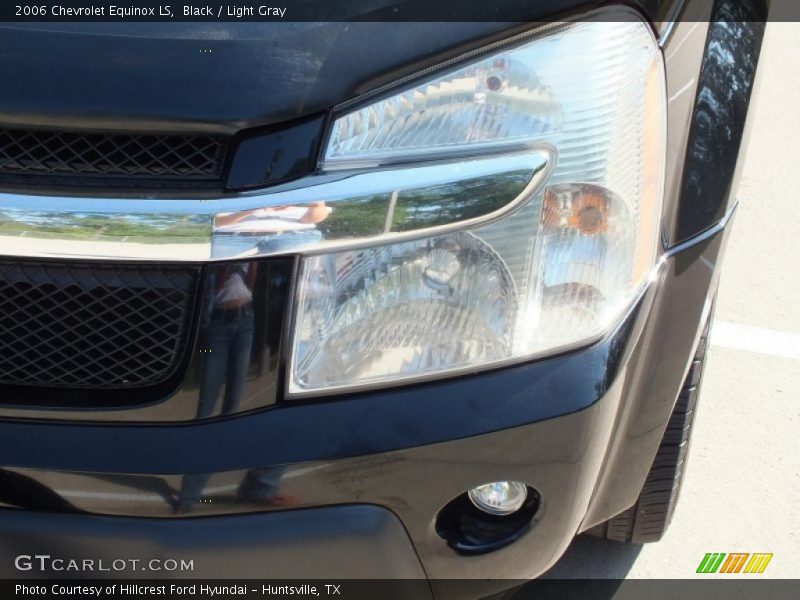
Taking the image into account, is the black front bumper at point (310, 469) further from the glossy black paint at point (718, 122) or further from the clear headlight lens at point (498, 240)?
the glossy black paint at point (718, 122)

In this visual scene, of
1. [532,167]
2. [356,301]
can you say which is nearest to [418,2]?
[532,167]

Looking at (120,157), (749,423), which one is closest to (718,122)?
(120,157)

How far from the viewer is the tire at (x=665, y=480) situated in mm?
2217

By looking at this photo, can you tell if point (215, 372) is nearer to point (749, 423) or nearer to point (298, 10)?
point (298, 10)

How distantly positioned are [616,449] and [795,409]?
1721 mm

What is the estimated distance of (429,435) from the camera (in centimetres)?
153

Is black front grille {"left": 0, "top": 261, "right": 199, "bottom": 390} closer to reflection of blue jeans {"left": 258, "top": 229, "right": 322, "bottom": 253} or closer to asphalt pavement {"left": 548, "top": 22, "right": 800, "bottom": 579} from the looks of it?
reflection of blue jeans {"left": 258, "top": 229, "right": 322, "bottom": 253}

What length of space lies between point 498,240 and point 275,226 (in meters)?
0.33

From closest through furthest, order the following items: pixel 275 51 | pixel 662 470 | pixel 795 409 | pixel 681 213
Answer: pixel 275 51 → pixel 681 213 → pixel 662 470 → pixel 795 409

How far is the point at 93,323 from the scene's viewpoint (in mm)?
1593

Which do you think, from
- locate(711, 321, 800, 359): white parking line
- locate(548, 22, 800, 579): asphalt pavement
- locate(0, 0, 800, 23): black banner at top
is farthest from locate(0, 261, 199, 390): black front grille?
locate(711, 321, 800, 359): white parking line

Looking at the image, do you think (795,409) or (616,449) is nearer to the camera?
(616,449)

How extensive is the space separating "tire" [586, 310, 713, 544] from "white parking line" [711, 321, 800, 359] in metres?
1.25

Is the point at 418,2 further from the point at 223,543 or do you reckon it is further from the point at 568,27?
the point at 223,543
